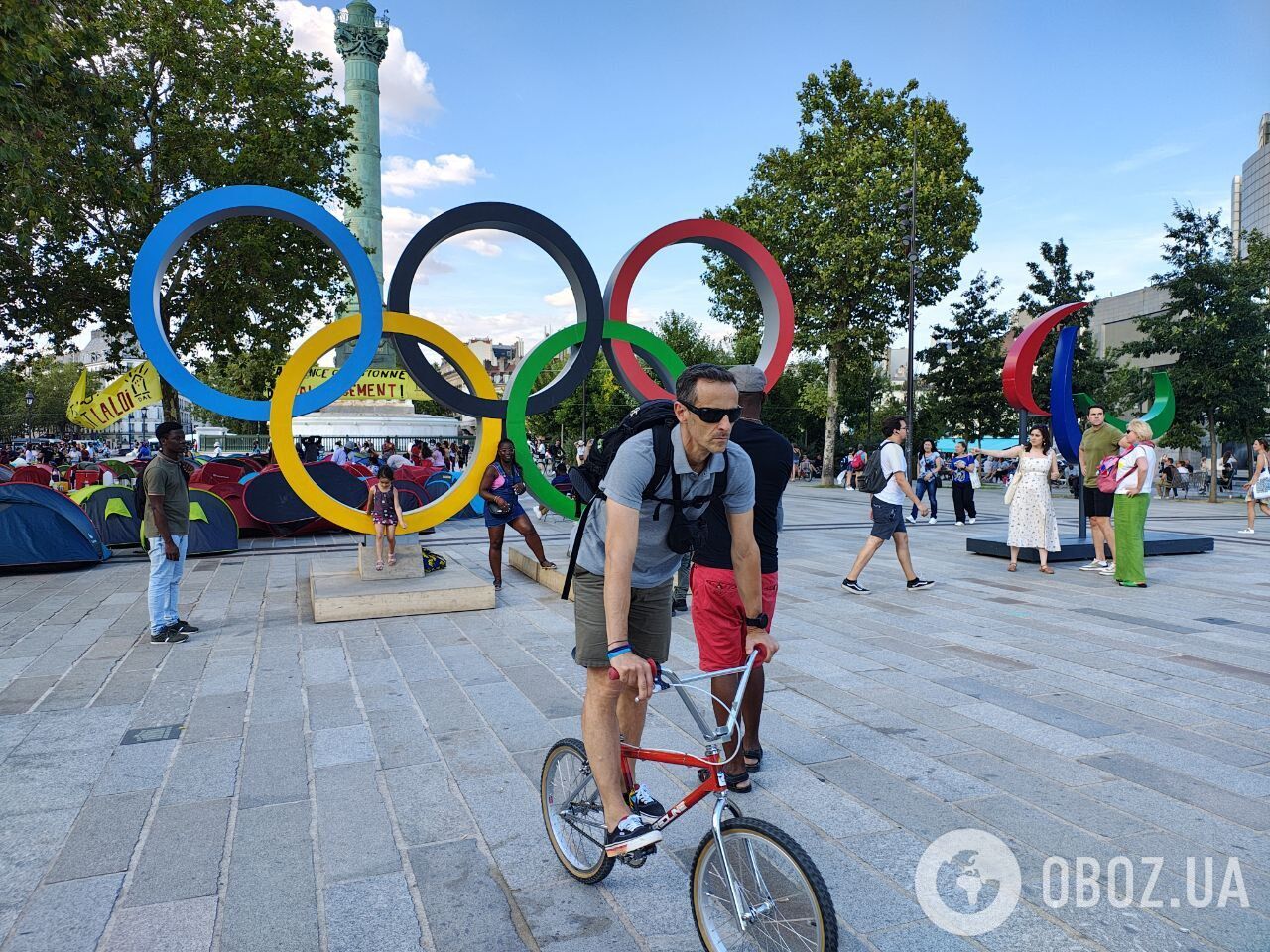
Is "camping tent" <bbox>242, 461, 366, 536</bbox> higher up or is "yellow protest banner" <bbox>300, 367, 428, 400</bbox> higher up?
"yellow protest banner" <bbox>300, 367, 428, 400</bbox>

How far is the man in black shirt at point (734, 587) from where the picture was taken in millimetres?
3719

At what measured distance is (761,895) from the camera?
2.25 meters

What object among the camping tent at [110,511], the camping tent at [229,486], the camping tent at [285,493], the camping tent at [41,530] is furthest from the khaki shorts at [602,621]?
the camping tent at [229,486]

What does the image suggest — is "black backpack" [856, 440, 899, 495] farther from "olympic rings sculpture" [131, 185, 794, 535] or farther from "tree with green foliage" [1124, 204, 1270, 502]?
"tree with green foliage" [1124, 204, 1270, 502]

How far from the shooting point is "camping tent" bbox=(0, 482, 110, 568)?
9742 millimetres

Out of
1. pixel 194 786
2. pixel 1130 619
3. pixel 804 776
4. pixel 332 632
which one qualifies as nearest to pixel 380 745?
pixel 194 786

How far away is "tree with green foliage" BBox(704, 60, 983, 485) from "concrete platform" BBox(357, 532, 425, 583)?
21.0 meters

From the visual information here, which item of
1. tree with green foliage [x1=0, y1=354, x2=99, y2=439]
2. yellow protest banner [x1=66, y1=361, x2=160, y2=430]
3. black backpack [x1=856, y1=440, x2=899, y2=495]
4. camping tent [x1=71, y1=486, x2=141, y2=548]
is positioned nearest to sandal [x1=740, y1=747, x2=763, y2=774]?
black backpack [x1=856, y1=440, x2=899, y2=495]

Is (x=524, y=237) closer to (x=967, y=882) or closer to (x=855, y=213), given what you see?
(x=967, y=882)

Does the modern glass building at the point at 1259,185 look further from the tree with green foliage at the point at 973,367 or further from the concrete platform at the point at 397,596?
the concrete platform at the point at 397,596

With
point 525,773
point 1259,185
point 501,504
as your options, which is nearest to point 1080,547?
point 501,504

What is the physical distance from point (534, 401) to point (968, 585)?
527cm

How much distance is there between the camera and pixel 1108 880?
294 cm

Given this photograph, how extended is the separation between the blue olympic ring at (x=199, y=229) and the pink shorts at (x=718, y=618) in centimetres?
507
